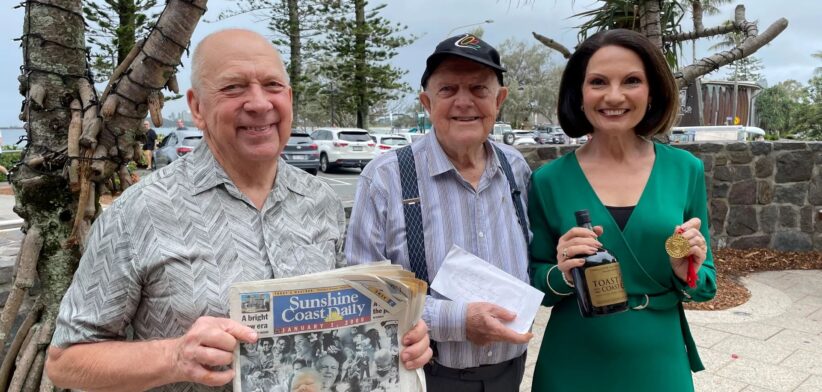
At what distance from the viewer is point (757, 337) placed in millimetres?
4793

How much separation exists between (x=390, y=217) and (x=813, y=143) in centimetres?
754

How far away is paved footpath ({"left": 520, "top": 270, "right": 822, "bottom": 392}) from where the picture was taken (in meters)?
3.95

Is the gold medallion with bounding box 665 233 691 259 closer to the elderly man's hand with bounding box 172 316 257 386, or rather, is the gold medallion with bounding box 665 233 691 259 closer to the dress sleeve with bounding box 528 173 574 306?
the dress sleeve with bounding box 528 173 574 306

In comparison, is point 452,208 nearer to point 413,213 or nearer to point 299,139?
point 413,213

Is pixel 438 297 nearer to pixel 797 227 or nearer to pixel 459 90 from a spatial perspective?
pixel 459 90

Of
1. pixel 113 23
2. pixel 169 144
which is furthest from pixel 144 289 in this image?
pixel 169 144

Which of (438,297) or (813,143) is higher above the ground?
(813,143)

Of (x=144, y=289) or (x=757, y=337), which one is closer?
(x=144, y=289)

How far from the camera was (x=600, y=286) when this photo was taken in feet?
5.64

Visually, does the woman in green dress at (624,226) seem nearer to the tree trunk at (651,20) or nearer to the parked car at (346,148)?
the tree trunk at (651,20)

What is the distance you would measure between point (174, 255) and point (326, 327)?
0.40m

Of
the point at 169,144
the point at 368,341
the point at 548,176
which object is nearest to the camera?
the point at 368,341

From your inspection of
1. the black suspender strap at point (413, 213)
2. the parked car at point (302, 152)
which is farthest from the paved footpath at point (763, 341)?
the parked car at point (302, 152)

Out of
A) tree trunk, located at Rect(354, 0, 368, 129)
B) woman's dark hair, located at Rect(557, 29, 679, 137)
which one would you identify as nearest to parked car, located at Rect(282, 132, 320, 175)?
tree trunk, located at Rect(354, 0, 368, 129)
